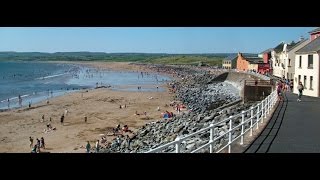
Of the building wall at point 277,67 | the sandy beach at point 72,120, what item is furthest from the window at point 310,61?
the building wall at point 277,67

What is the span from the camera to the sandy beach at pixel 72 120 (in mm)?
24797

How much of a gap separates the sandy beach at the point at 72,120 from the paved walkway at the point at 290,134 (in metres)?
11.7

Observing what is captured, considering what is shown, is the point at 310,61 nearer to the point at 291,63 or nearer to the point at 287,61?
the point at 291,63

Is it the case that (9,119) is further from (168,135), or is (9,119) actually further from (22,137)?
(168,135)

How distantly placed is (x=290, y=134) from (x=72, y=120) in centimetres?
2421

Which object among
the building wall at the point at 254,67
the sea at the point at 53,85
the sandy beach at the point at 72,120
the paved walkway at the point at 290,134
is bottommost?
the sandy beach at the point at 72,120

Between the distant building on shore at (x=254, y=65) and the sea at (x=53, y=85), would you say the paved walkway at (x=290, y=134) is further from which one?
the distant building on shore at (x=254, y=65)

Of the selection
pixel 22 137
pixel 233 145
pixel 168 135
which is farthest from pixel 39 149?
pixel 233 145

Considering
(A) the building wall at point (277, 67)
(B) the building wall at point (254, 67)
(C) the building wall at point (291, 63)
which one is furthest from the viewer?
(B) the building wall at point (254, 67)

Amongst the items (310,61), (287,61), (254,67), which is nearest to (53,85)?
(254,67)
